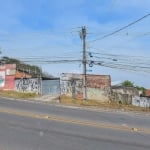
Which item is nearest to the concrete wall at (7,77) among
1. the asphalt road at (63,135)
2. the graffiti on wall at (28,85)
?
the graffiti on wall at (28,85)

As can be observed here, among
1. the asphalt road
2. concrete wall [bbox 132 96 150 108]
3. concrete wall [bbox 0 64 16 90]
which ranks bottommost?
the asphalt road

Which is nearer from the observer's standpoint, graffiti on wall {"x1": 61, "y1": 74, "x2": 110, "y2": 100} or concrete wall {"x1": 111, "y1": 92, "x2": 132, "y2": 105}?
graffiti on wall {"x1": 61, "y1": 74, "x2": 110, "y2": 100}

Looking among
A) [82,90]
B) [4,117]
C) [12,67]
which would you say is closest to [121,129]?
[4,117]

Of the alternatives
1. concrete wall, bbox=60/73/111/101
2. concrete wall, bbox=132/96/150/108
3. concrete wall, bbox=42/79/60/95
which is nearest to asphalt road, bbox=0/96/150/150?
concrete wall, bbox=60/73/111/101

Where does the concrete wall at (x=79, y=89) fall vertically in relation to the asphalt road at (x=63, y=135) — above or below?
above

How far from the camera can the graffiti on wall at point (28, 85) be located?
54906 millimetres

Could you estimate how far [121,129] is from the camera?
1658 cm

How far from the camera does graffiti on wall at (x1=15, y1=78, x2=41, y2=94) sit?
54906mm

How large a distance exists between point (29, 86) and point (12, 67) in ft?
12.6

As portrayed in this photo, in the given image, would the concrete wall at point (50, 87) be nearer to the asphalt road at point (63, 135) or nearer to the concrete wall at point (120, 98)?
the concrete wall at point (120, 98)

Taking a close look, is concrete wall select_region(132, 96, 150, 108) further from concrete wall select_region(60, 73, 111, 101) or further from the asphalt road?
the asphalt road

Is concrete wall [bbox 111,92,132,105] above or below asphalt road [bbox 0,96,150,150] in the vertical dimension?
above

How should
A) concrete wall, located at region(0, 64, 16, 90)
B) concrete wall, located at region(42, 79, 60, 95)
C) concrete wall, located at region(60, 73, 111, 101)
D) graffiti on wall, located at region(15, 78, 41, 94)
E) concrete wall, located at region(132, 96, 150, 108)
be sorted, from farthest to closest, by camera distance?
concrete wall, located at region(132, 96, 150, 108) → concrete wall, located at region(0, 64, 16, 90) → concrete wall, located at region(42, 79, 60, 95) → graffiti on wall, located at region(15, 78, 41, 94) → concrete wall, located at region(60, 73, 111, 101)

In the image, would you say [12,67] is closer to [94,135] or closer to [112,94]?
[112,94]
